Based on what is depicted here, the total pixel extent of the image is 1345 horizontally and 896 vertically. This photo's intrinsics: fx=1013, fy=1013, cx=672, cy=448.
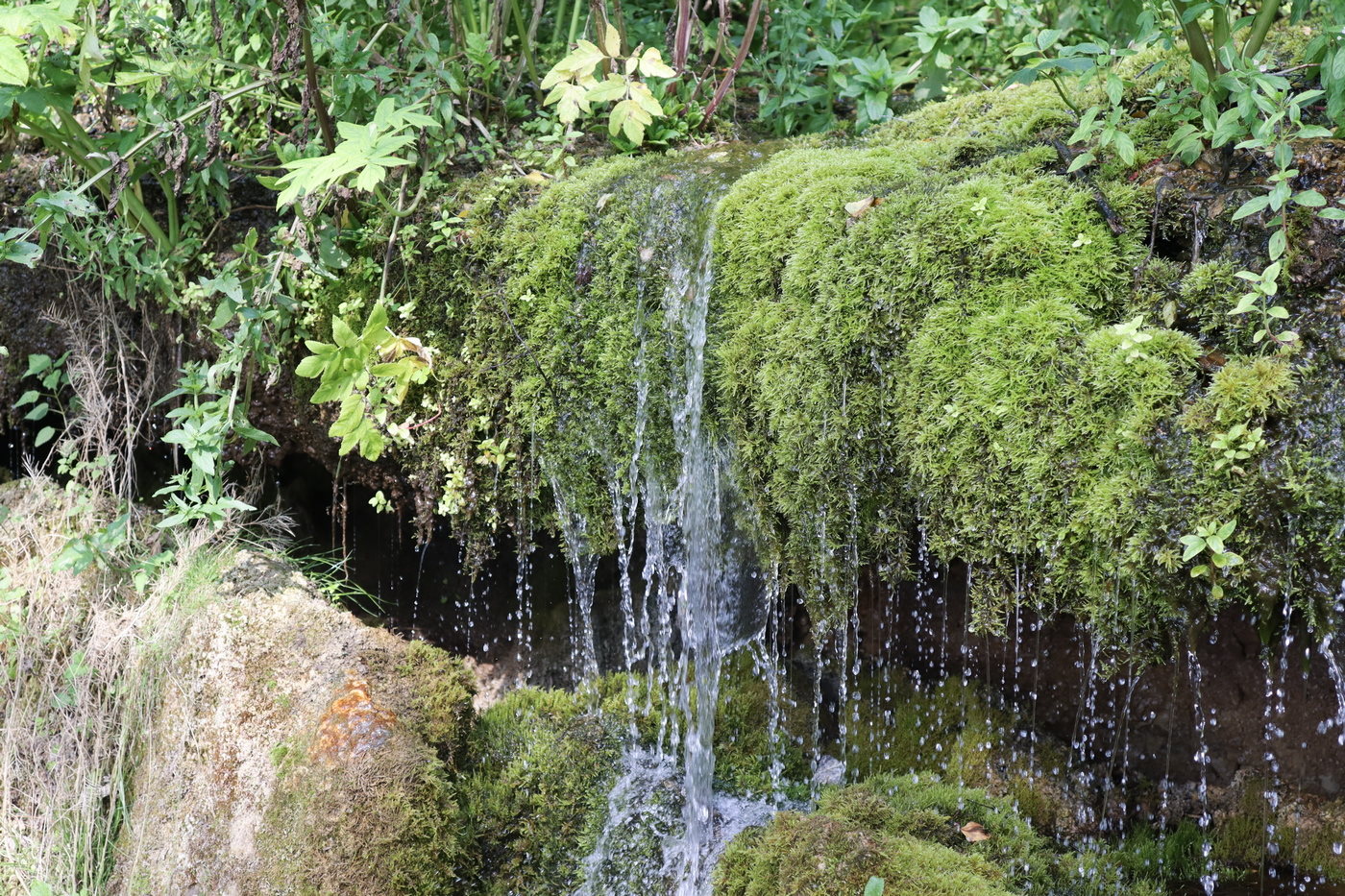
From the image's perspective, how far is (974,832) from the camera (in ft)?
10.1

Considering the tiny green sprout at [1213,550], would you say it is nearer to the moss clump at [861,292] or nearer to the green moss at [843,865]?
the moss clump at [861,292]

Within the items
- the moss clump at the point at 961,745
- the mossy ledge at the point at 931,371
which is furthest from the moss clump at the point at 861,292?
the moss clump at the point at 961,745

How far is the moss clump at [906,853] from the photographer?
8.25 feet

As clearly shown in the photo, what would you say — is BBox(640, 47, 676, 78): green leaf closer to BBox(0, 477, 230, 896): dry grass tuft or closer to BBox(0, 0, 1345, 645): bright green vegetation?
BBox(0, 0, 1345, 645): bright green vegetation

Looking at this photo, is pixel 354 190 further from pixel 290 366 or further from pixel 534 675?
pixel 534 675

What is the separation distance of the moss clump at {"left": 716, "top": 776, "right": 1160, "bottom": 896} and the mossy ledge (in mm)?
631

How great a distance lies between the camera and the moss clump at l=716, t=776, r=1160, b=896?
2.51m

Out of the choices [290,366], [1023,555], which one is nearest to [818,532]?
[1023,555]

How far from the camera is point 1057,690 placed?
3.61 metres

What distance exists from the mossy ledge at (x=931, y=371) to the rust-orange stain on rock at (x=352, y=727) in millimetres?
877

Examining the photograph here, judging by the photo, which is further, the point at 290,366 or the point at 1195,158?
the point at 290,366

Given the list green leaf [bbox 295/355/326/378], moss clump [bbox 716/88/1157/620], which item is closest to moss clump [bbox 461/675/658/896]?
moss clump [bbox 716/88/1157/620]

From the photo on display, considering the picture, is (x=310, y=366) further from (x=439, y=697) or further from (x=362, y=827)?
(x=362, y=827)

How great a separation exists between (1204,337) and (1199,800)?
1752mm
